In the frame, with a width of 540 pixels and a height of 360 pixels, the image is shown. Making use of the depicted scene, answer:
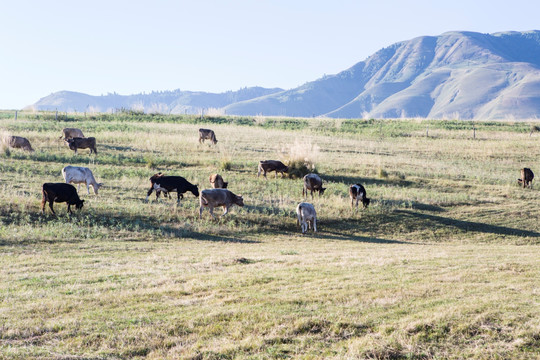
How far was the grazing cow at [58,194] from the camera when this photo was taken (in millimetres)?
20234

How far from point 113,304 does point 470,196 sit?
76.6ft

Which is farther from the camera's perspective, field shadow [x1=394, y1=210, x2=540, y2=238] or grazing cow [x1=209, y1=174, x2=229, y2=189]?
grazing cow [x1=209, y1=174, x2=229, y2=189]

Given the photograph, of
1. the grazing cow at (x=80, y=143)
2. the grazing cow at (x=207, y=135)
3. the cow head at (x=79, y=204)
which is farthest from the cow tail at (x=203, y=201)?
the grazing cow at (x=207, y=135)

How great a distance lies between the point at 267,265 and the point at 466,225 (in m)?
13.0

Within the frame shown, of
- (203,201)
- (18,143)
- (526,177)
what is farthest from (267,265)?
(18,143)

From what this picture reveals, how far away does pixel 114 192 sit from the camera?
25.4 metres

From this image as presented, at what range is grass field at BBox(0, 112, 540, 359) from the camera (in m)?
8.63

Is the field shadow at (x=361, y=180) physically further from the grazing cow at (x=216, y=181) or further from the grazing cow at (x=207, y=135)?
the grazing cow at (x=207, y=135)

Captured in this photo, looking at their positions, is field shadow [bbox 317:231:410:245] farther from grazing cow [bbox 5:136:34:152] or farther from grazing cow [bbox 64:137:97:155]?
grazing cow [bbox 5:136:34:152]

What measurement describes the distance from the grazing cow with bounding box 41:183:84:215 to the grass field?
0.49 m

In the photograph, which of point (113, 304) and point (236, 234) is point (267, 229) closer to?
point (236, 234)

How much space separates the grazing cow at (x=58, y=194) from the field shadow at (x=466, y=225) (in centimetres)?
1386

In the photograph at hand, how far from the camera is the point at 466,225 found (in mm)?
23750

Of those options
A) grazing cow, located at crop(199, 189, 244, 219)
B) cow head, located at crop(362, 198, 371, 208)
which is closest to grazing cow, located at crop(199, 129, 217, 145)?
cow head, located at crop(362, 198, 371, 208)
